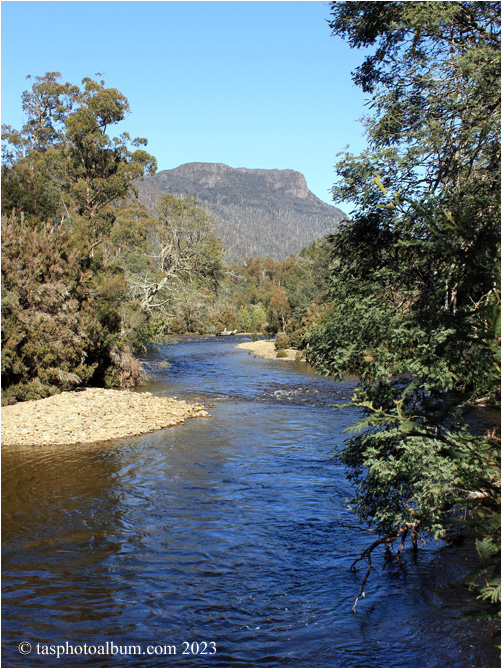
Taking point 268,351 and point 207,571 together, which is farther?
point 268,351

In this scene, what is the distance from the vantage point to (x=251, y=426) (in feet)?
55.4

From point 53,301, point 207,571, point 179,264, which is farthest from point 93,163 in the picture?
point 207,571

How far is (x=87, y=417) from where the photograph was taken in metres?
16.3

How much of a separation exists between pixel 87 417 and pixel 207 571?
9.33 meters

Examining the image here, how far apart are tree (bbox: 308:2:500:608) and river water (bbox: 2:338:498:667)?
0.90 m

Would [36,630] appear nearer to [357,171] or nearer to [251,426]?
[357,171]

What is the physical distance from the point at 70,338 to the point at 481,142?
14693 mm

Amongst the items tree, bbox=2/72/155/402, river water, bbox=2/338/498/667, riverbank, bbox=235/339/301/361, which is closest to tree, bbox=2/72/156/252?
tree, bbox=2/72/155/402

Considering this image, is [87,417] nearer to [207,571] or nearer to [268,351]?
[207,571]

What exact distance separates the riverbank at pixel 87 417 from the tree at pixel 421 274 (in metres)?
9.48

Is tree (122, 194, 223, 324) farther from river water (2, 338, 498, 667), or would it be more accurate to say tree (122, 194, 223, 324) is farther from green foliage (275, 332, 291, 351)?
river water (2, 338, 498, 667)

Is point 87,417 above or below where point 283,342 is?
below

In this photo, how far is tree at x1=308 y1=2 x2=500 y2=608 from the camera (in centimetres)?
553

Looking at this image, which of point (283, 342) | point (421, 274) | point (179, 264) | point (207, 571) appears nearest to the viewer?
point (421, 274)
